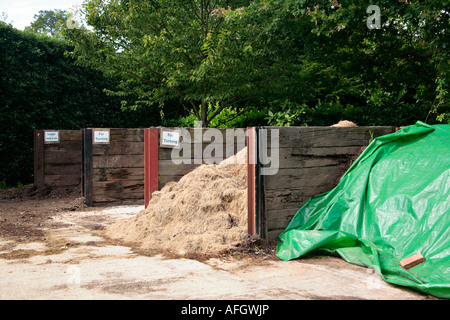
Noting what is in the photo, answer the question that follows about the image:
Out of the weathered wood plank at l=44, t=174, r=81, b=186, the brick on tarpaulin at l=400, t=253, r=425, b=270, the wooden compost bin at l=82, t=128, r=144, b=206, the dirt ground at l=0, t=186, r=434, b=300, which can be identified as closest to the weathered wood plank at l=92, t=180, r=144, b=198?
the wooden compost bin at l=82, t=128, r=144, b=206

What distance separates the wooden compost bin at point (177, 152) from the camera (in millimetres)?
6387

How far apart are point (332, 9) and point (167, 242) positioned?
6.10m

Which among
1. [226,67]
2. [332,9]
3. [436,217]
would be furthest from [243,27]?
[436,217]

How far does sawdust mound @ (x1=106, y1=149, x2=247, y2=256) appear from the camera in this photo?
431 cm

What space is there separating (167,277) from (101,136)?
15.2ft

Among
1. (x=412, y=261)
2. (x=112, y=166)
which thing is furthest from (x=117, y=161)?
(x=412, y=261)

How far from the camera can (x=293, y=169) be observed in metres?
4.50

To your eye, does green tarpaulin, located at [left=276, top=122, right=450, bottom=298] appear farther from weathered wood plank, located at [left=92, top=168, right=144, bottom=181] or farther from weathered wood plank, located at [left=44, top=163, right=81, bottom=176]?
weathered wood plank, located at [left=44, top=163, right=81, bottom=176]

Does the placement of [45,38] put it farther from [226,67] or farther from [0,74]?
[226,67]

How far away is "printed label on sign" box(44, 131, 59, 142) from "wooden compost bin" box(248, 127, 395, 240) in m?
5.50

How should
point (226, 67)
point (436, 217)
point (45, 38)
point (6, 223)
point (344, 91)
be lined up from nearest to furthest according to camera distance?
1. point (436, 217)
2. point (6, 223)
3. point (226, 67)
4. point (45, 38)
5. point (344, 91)

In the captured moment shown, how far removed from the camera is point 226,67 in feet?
27.1

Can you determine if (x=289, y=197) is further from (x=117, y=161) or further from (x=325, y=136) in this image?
(x=117, y=161)

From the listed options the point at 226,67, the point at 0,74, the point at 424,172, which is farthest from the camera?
the point at 0,74
